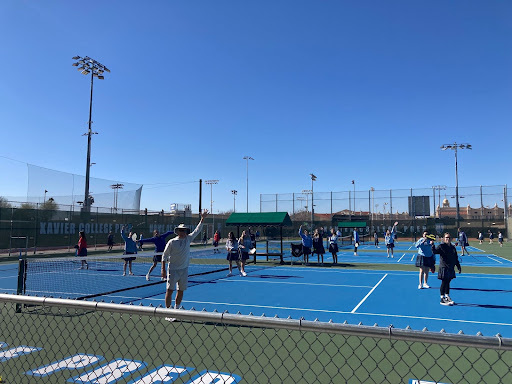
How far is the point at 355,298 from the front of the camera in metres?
11.5

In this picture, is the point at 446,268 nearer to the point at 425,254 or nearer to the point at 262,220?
the point at 425,254

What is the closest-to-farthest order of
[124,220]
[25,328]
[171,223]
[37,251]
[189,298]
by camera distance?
[25,328] → [189,298] → [37,251] → [124,220] → [171,223]

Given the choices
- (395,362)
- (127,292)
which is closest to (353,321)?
(395,362)

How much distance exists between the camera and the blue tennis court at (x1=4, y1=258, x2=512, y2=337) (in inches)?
345

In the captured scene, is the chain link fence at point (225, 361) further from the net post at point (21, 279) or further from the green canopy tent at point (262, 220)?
the green canopy tent at point (262, 220)

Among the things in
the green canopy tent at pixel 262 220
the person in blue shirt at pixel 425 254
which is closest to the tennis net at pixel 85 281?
the green canopy tent at pixel 262 220

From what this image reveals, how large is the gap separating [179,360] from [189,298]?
5327 mm

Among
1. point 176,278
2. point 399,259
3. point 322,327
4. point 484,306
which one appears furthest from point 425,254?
point 399,259

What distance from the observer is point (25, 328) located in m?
7.94

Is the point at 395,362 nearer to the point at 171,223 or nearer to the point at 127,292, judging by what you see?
the point at 127,292

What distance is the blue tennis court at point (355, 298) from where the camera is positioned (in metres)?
8.77

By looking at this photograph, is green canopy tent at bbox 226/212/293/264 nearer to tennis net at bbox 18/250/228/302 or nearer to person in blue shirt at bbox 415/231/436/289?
tennis net at bbox 18/250/228/302

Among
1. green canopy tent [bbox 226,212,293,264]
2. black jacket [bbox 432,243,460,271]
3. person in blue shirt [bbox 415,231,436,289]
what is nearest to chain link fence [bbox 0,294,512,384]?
black jacket [bbox 432,243,460,271]

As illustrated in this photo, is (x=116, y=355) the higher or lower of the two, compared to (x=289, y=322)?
lower
